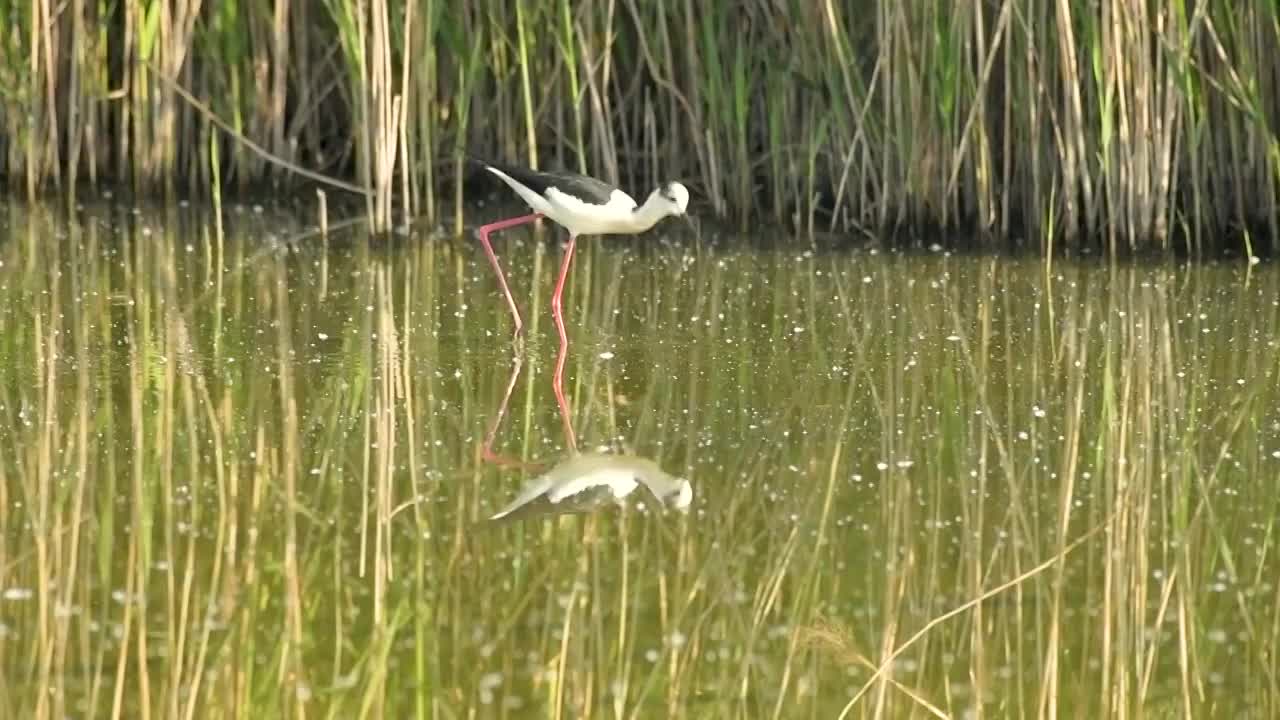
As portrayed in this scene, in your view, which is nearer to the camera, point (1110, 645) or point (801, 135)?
point (1110, 645)

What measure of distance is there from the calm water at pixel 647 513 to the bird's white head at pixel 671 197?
40 cm

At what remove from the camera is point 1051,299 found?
842 centimetres

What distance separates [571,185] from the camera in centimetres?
793

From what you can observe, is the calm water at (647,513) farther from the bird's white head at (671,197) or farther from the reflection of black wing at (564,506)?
the bird's white head at (671,197)

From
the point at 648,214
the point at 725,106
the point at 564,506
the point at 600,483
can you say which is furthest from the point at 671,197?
the point at 564,506

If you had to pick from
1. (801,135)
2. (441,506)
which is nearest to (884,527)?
(441,506)

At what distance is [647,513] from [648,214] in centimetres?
236

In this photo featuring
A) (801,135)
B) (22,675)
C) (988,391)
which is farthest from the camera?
(801,135)

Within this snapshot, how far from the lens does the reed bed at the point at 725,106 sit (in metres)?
8.70

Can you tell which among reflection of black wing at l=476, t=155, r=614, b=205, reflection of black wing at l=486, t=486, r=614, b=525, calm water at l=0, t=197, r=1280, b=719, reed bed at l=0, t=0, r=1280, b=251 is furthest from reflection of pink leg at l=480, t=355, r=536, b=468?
reed bed at l=0, t=0, r=1280, b=251

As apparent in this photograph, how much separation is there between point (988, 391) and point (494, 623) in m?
2.57

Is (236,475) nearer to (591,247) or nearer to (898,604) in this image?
(898,604)

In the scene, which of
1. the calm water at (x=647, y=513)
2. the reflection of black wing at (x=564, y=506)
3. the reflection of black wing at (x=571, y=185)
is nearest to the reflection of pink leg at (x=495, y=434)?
the calm water at (x=647, y=513)

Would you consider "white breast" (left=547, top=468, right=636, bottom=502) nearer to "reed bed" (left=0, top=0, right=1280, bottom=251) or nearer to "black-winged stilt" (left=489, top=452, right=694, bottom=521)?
"black-winged stilt" (left=489, top=452, right=694, bottom=521)
